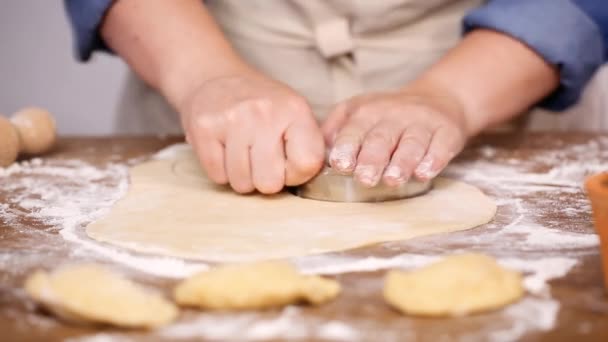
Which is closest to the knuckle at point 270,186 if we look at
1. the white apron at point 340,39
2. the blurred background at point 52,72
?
the white apron at point 340,39

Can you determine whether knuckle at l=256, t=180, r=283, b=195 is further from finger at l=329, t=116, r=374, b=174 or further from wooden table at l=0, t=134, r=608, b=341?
wooden table at l=0, t=134, r=608, b=341

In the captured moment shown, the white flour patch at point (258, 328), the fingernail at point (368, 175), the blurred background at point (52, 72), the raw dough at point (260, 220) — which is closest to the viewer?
the white flour patch at point (258, 328)

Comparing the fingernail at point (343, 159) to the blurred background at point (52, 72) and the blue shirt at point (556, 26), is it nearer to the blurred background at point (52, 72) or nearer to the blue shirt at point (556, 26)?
the blue shirt at point (556, 26)

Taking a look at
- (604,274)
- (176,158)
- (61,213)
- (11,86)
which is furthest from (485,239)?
(11,86)

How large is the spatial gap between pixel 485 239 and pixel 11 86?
1.92 m

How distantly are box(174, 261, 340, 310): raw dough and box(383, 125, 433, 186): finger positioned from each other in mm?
317

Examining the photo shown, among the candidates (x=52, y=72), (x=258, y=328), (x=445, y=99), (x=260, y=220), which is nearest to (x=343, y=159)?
(x=260, y=220)

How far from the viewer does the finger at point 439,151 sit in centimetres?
93

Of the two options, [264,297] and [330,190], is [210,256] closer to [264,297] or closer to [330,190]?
[264,297]

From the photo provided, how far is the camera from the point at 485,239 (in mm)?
785

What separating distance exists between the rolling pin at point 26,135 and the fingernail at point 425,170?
0.67 m

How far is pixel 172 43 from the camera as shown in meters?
1.20

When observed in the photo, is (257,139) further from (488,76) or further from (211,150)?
(488,76)

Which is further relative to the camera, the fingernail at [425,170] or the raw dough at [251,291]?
the fingernail at [425,170]
